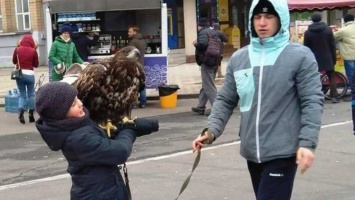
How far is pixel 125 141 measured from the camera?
11.1ft

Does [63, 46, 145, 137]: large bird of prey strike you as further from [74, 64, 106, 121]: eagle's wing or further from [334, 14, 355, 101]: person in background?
[334, 14, 355, 101]: person in background

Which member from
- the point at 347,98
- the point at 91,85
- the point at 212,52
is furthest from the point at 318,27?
the point at 91,85

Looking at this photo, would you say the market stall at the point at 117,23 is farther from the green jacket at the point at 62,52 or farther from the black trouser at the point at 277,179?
the black trouser at the point at 277,179

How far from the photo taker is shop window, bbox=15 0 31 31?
27219 millimetres

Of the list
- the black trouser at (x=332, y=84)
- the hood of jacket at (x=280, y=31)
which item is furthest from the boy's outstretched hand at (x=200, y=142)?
the black trouser at (x=332, y=84)

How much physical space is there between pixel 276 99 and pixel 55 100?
1.24 meters

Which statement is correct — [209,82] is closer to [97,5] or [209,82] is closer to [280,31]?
[97,5]

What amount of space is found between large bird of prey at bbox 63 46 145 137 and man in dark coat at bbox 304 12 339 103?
1018cm

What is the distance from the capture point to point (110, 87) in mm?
3383

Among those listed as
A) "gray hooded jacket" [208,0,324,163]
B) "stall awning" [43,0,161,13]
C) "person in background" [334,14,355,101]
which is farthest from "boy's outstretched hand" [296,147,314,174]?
"stall awning" [43,0,161,13]

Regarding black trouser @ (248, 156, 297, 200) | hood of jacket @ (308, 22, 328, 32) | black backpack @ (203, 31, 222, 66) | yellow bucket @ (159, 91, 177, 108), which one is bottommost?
yellow bucket @ (159, 91, 177, 108)

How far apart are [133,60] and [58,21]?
37.1ft

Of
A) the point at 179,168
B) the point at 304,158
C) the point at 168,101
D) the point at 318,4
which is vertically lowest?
the point at 179,168

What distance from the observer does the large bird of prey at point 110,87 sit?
339 centimetres
